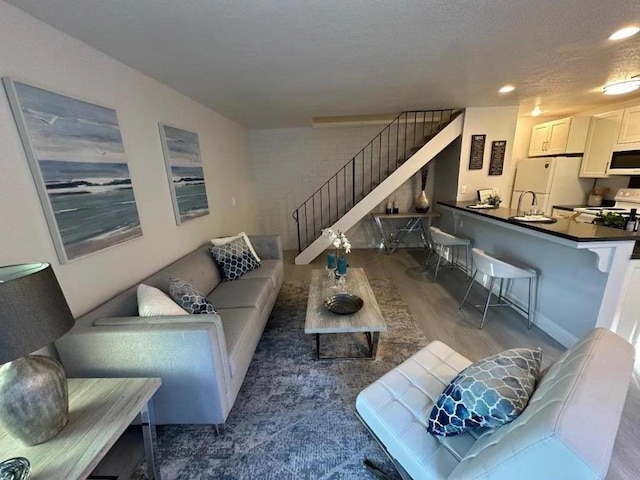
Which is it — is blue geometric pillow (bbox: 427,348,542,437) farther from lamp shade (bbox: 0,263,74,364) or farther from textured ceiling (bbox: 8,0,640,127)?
textured ceiling (bbox: 8,0,640,127)

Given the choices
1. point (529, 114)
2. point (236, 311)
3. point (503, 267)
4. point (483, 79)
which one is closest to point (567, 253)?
point (503, 267)

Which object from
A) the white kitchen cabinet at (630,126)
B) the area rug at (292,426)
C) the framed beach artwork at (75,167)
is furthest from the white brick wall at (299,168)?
the framed beach artwork at (75,167)

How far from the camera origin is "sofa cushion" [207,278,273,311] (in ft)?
7.52

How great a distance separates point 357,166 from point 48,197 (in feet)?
14.5

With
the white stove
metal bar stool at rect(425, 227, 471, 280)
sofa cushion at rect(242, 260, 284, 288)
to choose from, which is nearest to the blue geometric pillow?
sofa cushion at rect(242, 260, 284, 288)

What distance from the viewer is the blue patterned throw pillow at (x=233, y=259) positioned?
2.86m

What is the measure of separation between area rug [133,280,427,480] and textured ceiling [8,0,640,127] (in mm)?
2348

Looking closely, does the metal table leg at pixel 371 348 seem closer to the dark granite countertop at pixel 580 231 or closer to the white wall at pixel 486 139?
the dark granite countertop at pixel 580 231

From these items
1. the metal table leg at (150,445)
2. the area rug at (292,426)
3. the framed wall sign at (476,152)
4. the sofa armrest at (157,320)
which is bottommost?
the area rug at (292,426)

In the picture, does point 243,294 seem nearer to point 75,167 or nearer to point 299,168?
point 75,167

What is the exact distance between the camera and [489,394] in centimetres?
95

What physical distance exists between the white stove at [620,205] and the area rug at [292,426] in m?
3.20

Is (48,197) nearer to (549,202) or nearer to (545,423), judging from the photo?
(545,423)

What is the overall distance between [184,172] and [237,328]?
1809mm
